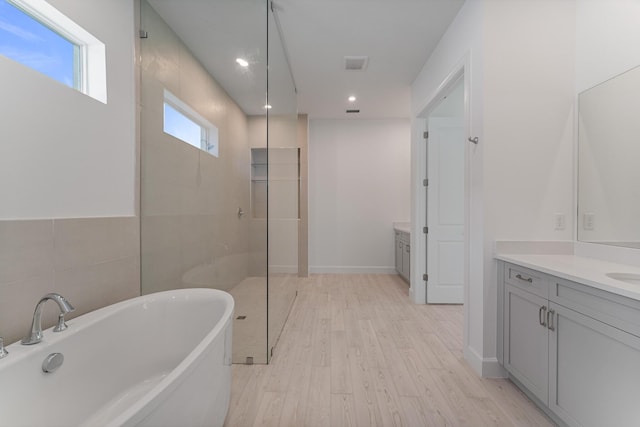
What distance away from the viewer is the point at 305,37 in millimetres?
2750

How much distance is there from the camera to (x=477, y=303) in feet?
6.81

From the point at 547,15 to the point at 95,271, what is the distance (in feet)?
11.0

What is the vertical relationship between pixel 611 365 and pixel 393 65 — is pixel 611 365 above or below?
below

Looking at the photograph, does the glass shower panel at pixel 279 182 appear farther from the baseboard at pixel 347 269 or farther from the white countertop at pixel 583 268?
the white countertop at pixel 583 268

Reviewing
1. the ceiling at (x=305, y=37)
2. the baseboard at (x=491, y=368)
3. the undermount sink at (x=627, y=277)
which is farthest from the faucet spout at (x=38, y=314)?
the undermount sink at (x=627, y=277)

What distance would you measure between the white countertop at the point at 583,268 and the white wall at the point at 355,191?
325 centimetres

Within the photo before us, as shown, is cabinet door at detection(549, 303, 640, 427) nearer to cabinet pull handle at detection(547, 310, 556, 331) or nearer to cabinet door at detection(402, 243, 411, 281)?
cabinet pull handle at detection(547, 310, 556, 331)

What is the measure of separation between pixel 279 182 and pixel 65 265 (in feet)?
5.75

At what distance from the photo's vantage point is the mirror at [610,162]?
164cm

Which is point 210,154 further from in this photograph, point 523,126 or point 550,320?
point 550,320

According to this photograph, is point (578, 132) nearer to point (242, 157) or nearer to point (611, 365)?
point (611, 365)

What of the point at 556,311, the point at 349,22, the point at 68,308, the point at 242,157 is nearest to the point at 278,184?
the point at 242,157

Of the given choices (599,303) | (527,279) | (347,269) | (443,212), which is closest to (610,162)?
(527,279)

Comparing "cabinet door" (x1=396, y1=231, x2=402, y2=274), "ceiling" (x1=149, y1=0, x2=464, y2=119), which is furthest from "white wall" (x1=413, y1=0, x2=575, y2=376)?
"cabinet door" (x1=396, y1=231, x2=402, y2=274)
